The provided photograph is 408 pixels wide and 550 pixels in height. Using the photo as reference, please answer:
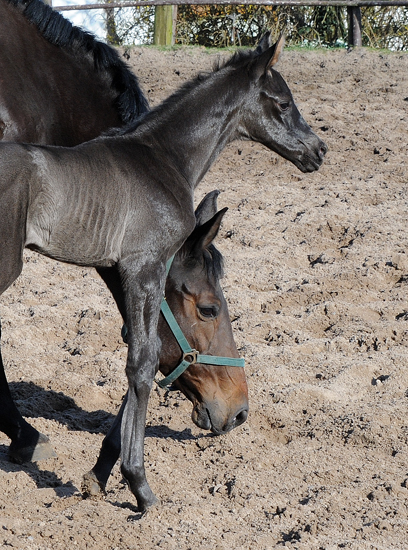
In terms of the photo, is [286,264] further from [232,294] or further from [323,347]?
[323,347]

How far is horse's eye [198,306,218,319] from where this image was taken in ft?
11.1

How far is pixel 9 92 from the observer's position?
12.8ft

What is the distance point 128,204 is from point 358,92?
6.70 m

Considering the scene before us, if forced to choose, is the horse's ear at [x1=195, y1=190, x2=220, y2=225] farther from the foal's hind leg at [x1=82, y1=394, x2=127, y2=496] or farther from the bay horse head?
the foal's hind leg at [x1=82, y1=394, x2=127, y2=496]

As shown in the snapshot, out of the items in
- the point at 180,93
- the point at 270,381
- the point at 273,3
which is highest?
the point at 273,3

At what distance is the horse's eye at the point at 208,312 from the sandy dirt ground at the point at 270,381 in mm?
759

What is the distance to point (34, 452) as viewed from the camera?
3.69 m

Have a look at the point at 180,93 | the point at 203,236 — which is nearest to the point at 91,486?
the point at 203,236

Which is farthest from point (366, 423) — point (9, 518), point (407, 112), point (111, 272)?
point (407, 112)

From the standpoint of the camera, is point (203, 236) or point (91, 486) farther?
point (203, 236)

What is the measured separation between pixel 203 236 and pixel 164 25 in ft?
28.8

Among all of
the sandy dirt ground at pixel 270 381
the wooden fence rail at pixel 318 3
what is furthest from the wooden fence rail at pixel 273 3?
the sandy dirt ground at pixel 270 381

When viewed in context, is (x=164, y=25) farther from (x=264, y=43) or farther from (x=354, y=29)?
(x=264, y=43)

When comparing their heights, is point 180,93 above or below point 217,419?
above
